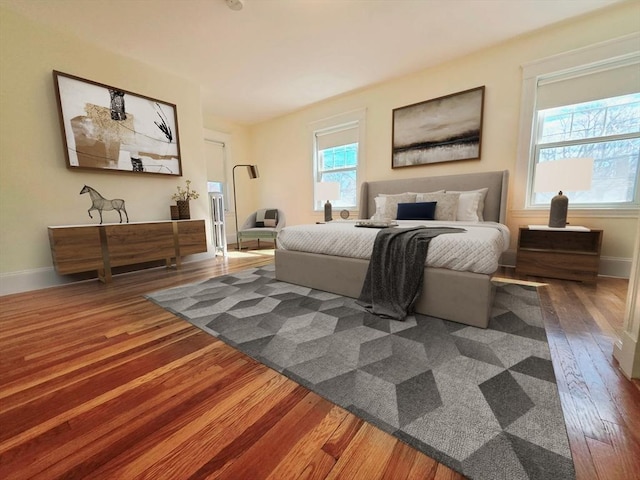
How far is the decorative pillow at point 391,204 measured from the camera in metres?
3.37

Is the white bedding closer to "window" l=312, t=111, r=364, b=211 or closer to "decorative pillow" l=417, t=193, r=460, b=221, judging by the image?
"decorative pillow" l=417, t=193, r=460, b=221

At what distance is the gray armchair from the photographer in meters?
4.63

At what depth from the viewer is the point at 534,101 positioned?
9.45 feet

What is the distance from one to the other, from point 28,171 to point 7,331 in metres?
1.76

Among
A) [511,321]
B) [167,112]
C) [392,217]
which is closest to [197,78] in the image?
[167,112]

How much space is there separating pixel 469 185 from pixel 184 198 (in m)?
3.95

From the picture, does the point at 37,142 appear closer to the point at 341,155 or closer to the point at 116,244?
the point at 116,244

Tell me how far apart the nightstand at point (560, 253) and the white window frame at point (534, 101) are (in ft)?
1.32

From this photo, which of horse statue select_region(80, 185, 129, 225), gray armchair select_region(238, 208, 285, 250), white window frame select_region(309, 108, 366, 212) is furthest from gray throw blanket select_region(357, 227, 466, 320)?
horse statue select_region(80, 185, 129, 225)

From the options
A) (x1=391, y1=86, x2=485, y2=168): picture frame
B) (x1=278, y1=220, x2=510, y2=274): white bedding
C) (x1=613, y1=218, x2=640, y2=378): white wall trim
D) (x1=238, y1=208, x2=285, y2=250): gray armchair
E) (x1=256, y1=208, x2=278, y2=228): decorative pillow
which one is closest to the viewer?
(x1=613, y1=218, x2=640, y2=378): white wall trim

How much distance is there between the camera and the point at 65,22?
8.30 feet

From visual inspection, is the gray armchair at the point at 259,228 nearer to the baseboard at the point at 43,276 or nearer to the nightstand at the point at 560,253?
the baseboard at the point at 43,276

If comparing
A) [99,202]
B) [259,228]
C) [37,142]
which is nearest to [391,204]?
[259,228]

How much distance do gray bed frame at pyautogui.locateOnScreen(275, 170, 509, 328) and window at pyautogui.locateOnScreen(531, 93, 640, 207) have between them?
613 millimetres
